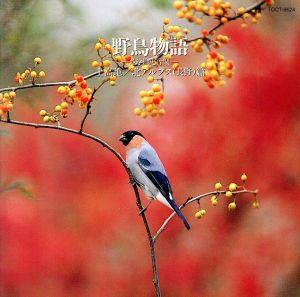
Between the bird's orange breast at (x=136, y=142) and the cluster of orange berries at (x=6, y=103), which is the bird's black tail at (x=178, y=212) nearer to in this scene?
the bird's orange breast at (x=136, y=142)

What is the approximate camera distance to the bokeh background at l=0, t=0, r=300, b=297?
231 centimetres

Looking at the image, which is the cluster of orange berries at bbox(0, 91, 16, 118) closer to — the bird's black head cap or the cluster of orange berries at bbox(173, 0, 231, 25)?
the bird's black head cap

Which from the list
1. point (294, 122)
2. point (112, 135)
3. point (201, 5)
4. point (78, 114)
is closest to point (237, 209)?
point (294, 122)

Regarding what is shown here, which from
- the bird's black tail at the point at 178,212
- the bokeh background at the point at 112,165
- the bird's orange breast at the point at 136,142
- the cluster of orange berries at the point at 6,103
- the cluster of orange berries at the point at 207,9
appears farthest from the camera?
the bokeh background at the point at 112,165

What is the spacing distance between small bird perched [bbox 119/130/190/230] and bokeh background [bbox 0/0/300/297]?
158 millimetres

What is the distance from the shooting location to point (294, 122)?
2375mm

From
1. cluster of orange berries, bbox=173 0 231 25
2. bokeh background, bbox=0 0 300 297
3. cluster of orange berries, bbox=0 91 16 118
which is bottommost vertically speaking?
bokeh background, bbox=0 0 300 297

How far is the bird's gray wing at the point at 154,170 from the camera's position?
2088mm

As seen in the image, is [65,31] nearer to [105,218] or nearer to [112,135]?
[112,135]

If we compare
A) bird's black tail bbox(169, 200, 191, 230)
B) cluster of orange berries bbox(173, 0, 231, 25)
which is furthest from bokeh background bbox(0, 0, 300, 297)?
cluster of orange berries bbox(173, 0, 231, 25)

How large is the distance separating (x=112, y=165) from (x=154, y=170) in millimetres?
250

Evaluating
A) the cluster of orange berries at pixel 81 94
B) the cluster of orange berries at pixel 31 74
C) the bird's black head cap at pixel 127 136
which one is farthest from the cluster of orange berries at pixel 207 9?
the bird's black head cap at pixel 127 136

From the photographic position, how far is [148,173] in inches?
82.3

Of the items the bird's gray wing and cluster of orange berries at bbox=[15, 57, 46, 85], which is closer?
cluster of orange berries at bbox=[15, 57, 46, 85]
